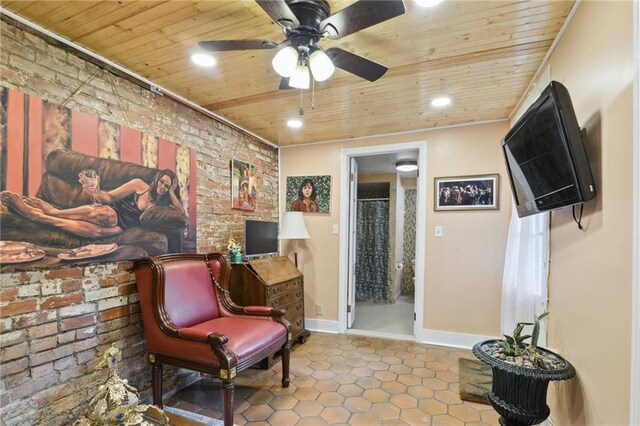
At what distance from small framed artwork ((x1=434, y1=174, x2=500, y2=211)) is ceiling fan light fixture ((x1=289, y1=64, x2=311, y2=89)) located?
225cm

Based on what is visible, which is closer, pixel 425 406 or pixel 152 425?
pixel 152 425

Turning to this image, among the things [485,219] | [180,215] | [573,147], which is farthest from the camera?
[485,219]

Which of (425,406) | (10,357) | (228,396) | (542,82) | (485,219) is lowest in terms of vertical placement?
(425,406)

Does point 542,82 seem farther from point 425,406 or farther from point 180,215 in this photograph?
point 180,215

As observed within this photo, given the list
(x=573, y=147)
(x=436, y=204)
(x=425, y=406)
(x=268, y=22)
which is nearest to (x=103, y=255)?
(x=268, y=22)

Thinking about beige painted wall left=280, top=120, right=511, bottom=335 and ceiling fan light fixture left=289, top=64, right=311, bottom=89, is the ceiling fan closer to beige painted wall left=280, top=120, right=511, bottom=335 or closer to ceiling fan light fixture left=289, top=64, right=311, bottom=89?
ceiling fan light fixture left=289, top=64, right=311, bottom=89

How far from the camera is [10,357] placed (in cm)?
152

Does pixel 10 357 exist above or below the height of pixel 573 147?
below

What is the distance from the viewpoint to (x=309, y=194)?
394cm

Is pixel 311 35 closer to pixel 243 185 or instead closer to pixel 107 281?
pixel 107 281

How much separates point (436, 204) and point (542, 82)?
155 centimetres

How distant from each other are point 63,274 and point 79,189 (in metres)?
0.51

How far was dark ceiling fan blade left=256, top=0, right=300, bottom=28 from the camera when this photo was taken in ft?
4.03

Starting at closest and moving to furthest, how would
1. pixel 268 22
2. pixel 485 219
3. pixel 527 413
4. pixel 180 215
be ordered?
1. pixel 527 413
2. pixel 268 22
3. pixel 180 215
4. pixel 485 219
